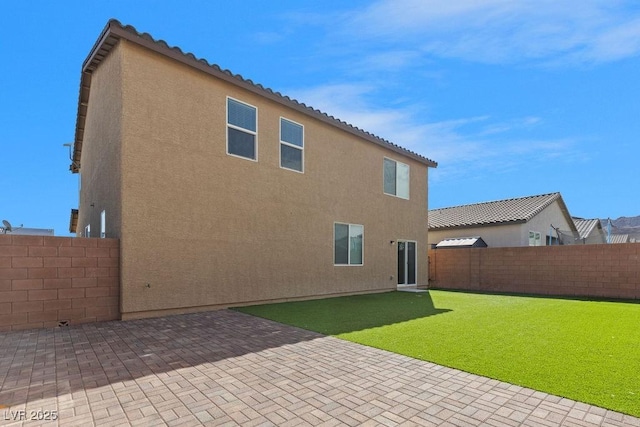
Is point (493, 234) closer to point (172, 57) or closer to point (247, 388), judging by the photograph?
point (172, 57)

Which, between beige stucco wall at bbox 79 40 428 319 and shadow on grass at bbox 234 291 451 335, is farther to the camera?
beige stucco wall at bbox 79 40 428 319

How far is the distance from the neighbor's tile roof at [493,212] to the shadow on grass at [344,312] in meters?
11.9

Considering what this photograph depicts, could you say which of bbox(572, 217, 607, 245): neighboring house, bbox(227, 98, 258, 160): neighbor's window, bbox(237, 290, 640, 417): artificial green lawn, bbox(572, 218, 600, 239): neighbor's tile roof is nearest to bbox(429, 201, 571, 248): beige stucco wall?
bbox(572, 218, 600, 239): neighbor's tile roof

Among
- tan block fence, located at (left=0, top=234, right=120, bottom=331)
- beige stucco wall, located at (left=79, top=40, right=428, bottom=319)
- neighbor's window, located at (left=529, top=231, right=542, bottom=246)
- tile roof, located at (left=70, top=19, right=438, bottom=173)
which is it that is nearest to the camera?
tan block fence, located at (left=0, top=234, right=120, bottom=331)

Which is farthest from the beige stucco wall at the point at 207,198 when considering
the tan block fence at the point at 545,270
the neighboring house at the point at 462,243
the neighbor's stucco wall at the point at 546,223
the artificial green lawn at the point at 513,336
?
the neighbor's stucco wall at the point at 546,223

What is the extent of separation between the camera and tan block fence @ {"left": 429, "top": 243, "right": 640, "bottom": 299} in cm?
1408

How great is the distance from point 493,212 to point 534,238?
2942 mm

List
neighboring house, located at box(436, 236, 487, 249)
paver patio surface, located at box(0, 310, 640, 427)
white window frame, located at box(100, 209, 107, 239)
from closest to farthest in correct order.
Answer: paver patio surface, located at box(0, 310, 640, 427) → white window frame, located at box(100, 209, 107, 239) → neighboring house, located at box(436, 236, 487, 249)

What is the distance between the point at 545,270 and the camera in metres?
16.0

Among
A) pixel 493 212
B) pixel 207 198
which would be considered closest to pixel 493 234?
pixel 493 212

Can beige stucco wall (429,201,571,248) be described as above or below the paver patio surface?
above

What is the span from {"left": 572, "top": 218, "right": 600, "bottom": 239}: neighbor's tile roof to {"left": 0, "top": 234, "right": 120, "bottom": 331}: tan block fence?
1284 inches

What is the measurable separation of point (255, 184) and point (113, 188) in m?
3.72

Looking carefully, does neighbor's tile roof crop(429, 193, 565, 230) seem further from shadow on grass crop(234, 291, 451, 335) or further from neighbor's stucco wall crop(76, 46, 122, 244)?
neighbor's stucco wall crop(76, 46, 122, 244)
